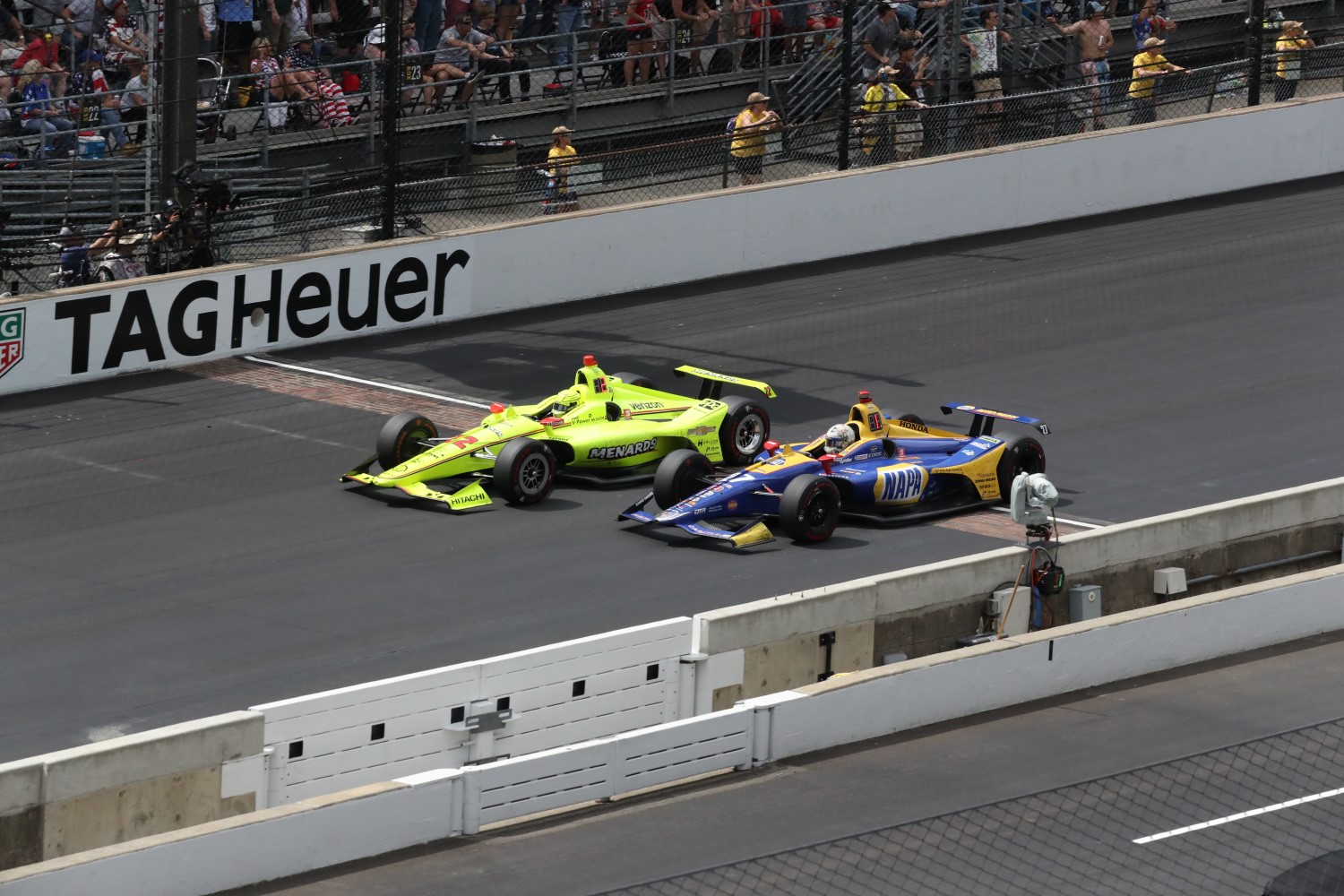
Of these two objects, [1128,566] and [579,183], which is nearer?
[1128,566]

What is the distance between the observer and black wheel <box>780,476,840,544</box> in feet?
54.9

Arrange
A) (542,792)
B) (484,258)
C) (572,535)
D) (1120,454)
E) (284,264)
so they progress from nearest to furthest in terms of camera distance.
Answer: (542,792)
(572,535)
(1120,454)
(284,264)
(484,258)

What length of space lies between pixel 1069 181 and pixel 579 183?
6.79m

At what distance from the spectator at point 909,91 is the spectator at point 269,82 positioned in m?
7.39

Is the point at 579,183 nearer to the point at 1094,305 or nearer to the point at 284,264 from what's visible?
the point at 284,264

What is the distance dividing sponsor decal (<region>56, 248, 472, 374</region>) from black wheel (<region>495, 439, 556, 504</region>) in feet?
17.7

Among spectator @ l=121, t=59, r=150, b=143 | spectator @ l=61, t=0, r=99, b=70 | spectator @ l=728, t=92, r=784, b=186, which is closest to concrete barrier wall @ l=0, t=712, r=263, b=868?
spectator @ l=121, t=59, r=150, b=143

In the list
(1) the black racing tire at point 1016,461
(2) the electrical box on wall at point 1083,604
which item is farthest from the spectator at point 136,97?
(2) the electrical box on wall at point 1083,604

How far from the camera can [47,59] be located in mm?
24297

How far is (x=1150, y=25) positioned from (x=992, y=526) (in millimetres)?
15693

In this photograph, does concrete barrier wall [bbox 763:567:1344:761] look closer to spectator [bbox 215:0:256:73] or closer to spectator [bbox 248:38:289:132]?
spectator [bbox 248:38:289:132]

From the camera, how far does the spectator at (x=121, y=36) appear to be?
24984 millimetres

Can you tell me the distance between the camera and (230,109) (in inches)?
988

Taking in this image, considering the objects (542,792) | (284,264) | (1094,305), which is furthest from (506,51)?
(542,792)
